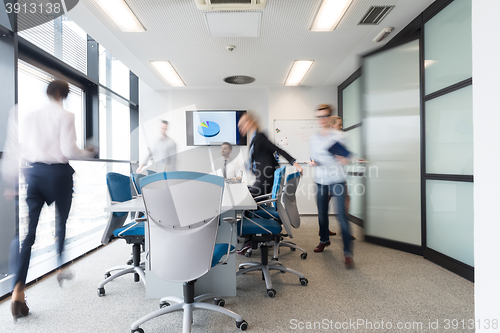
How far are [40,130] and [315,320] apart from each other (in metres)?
2.45

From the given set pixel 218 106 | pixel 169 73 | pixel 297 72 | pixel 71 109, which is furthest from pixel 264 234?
pixel 218 106

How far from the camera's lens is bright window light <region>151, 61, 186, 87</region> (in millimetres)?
4381

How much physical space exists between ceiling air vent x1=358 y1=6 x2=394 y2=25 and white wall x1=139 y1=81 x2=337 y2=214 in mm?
2645

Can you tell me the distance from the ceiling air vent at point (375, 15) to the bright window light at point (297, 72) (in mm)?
1270

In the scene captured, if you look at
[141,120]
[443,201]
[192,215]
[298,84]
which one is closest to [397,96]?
[443,201]

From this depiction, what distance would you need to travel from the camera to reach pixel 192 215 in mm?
1565

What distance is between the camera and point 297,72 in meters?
4.86

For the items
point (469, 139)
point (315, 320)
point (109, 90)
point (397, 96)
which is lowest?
point (315, 320)

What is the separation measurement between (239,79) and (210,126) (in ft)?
3.90

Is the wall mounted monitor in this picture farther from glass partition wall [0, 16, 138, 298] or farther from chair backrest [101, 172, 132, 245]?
chair backrest [101, 172, 132, 245]

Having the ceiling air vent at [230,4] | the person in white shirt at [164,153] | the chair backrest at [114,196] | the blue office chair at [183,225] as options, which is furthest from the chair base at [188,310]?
the person in white shirt at [164,153]

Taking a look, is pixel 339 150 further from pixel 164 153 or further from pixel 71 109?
pixel 164 153

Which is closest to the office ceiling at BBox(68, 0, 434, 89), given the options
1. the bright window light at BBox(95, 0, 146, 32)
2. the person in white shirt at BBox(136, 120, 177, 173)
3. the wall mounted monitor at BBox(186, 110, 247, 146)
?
the bright window light at BBox(95, 0, 146, 32)

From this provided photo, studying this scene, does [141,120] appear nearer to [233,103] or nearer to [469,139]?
[233,103]
